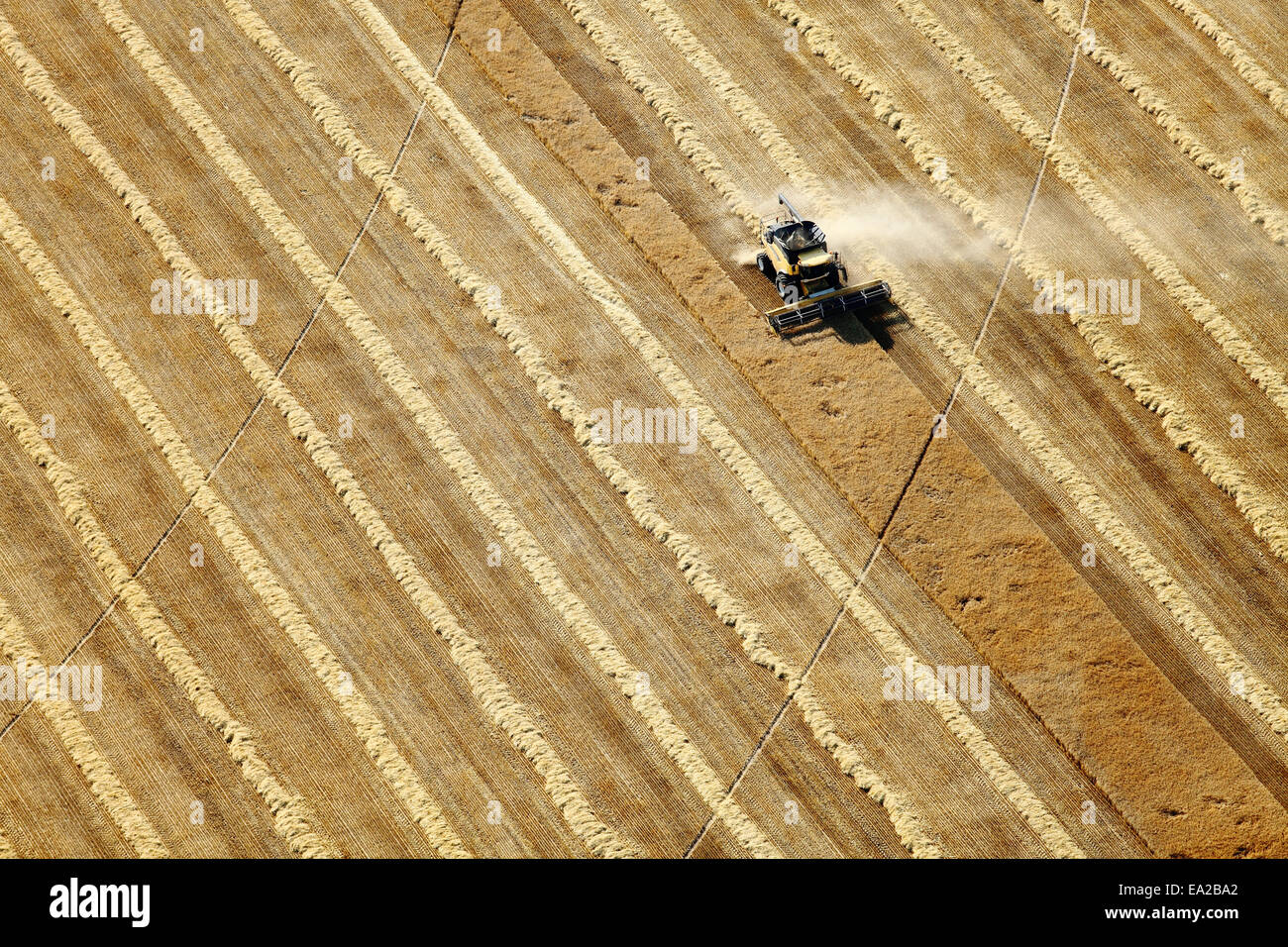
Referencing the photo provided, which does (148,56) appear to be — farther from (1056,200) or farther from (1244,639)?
(1244,639)

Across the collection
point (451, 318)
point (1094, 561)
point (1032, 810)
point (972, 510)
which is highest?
point (451, 318)

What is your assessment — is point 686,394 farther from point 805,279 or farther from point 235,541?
point 235,541

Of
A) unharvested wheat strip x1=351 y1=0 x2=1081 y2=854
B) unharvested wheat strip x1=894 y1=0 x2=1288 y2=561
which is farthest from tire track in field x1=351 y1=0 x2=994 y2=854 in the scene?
unharvested wheat strip x1=894 y1=0 x2=1288 y2=561

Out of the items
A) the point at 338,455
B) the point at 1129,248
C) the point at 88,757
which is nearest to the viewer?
the point at 88,757

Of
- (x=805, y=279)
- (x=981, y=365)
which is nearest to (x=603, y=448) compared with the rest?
(x=805, y=279)

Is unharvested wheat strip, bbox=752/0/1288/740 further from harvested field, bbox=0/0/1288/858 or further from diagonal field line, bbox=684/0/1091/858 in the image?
diagonal field line, bbox=684/0/1091/858

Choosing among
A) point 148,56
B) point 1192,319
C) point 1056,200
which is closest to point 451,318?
point 148,56
